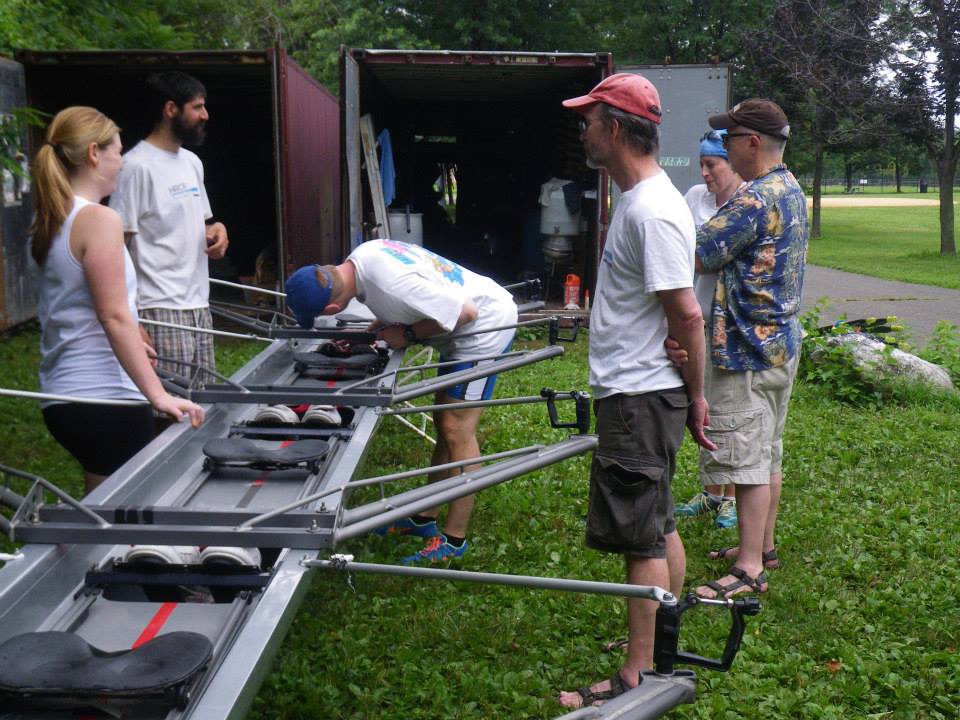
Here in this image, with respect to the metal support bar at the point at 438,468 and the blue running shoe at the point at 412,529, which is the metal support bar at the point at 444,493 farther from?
the blue running shoe at the point at 412,529

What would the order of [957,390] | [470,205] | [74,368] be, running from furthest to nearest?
1. [470,205]
2. [957,390]
3. [74,368]

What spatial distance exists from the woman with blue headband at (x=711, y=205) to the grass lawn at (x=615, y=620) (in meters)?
0.13

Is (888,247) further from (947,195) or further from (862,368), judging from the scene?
(862,368)

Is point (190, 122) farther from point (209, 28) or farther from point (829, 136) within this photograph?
point (829, 136)

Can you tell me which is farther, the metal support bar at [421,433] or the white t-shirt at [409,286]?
the metal support bar at [421,433]

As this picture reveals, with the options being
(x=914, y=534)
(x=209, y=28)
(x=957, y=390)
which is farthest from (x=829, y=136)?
(x=914, y=534)

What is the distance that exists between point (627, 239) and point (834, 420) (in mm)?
5065

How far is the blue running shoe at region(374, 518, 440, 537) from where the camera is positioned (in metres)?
5.18

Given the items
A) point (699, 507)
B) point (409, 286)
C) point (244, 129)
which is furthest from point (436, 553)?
point (244, 129)

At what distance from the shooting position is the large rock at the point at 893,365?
8266 mm

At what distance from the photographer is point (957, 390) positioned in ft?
27.6

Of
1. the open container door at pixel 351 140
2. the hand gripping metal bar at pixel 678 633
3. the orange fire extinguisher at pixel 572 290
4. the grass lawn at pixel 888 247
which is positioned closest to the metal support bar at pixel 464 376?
the hand gripping metal bar at pixel 678 633

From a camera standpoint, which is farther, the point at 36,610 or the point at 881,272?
the point at 881,272

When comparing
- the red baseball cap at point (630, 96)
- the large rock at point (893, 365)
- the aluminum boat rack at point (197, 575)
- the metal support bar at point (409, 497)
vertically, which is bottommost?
the large rock at point (893, 365)
